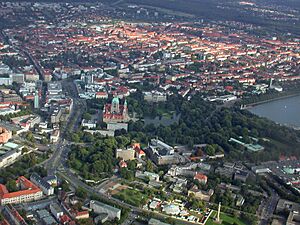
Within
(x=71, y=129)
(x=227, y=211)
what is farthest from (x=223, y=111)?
(x=227, y=211)

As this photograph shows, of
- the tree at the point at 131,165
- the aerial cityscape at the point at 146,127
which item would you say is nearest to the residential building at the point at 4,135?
the aerial cityscape at the point at 146,127

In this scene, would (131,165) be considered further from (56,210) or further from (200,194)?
(56,210)

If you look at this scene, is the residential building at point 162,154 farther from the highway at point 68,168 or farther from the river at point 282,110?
the river at point 282,110

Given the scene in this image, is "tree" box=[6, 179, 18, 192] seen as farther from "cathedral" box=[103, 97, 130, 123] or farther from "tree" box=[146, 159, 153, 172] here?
"cathedral" box=[103, 97, 130, 123]

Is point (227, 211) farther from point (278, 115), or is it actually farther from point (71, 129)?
point (278, 115)

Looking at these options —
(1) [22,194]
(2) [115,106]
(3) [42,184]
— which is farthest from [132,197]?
(2) [115,106]

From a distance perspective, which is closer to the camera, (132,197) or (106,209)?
(106,209)
